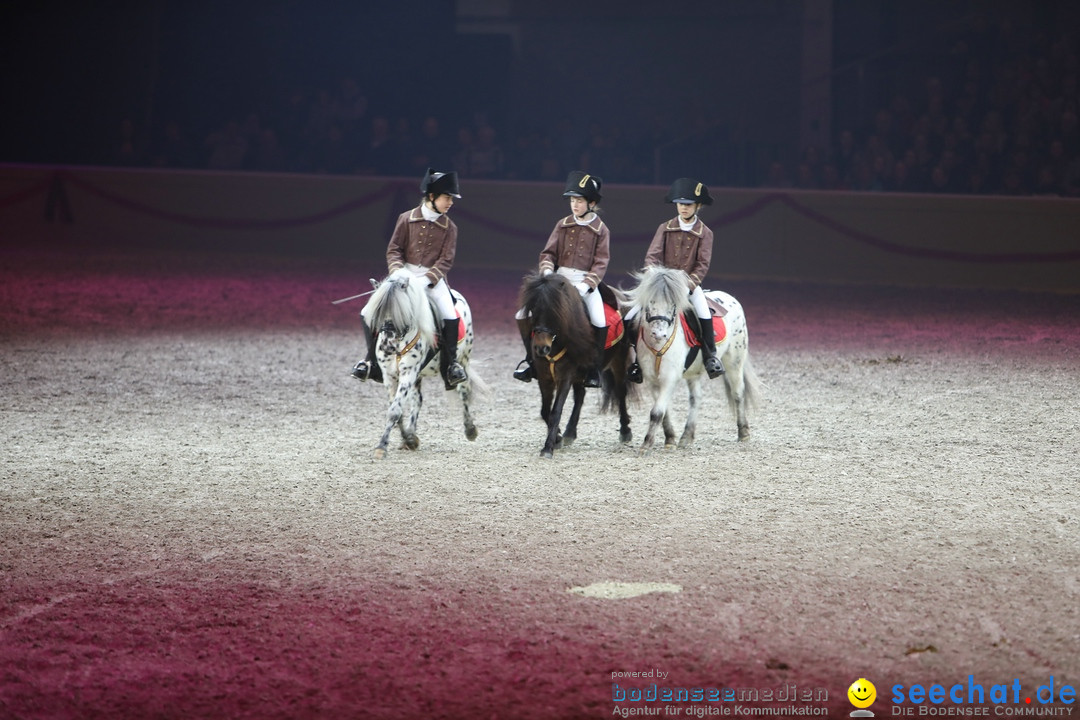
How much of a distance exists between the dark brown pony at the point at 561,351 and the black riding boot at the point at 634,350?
0.05 meters

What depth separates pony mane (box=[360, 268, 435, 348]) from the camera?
7734mm

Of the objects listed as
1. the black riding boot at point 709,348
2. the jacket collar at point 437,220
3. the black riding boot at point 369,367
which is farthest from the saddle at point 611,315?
the black riding boot at point 369,367

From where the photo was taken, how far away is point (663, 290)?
7.95 m

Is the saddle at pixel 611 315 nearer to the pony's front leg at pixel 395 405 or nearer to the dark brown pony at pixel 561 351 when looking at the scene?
the dark brown pony at pixel 561 351

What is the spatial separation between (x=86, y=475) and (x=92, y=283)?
10.1 meters

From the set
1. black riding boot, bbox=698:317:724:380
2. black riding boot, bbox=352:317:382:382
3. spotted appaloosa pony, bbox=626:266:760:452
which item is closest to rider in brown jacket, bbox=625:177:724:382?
black riding boot, bbox=698:317:724:380

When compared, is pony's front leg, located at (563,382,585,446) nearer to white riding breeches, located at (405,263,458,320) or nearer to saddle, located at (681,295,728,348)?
saddle, located at (681,295,728,348)

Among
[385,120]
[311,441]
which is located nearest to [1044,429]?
[311,441]

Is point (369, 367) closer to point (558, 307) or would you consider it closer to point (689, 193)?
point (558, 307)

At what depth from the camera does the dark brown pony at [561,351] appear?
771 cm

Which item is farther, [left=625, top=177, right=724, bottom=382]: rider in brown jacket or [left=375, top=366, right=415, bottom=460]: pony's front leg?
[left=625, top=177, right=724, bottom=382]: rider in brown jacket

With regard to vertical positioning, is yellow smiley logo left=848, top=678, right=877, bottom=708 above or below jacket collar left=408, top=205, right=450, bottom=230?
below

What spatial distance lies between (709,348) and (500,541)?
282 centimetres

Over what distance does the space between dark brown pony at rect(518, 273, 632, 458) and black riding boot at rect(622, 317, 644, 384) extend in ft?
0.17
